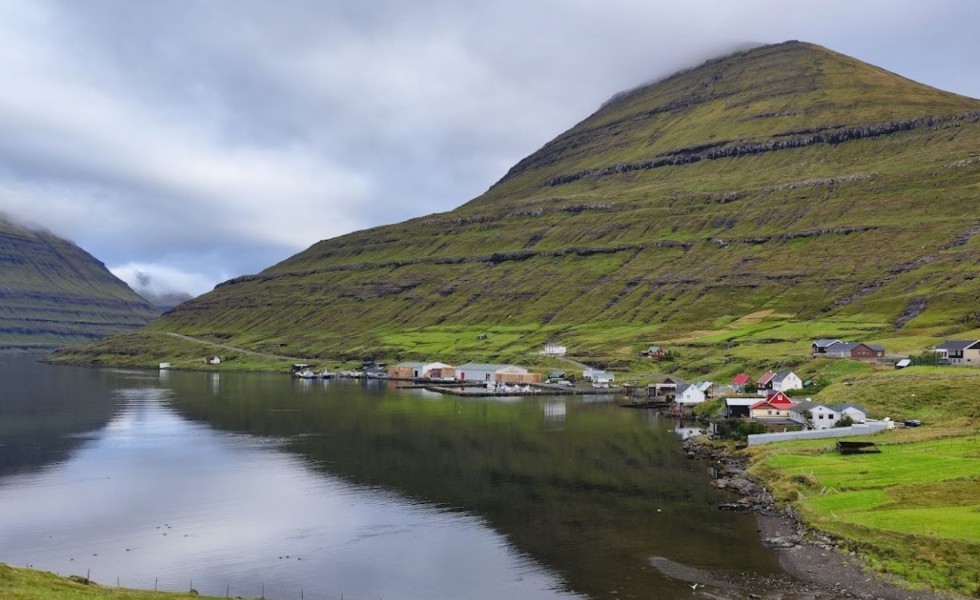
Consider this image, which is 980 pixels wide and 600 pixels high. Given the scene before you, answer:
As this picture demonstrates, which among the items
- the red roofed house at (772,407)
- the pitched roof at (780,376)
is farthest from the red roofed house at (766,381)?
the red roofed house at (772,407)

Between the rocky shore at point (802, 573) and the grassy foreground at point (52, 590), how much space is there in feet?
99.6

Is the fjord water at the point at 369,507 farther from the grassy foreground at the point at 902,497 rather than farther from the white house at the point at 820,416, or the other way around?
the white house at the point at 820,416

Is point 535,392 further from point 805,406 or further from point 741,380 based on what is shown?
point 805,406

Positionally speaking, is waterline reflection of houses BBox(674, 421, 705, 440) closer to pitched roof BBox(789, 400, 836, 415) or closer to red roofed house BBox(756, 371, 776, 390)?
pitched roof BBox(789, 400, 836, 415)

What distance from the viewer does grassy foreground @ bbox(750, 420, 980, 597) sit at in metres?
46.8

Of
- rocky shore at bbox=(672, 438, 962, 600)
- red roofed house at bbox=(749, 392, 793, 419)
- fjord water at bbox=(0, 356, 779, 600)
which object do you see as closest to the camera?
rocky shore at bbox=(672, 438, 962, 600)

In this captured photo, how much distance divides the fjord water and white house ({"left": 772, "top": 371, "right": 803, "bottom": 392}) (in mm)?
21595

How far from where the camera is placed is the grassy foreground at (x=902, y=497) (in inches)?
1843

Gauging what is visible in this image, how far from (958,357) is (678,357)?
226 feet

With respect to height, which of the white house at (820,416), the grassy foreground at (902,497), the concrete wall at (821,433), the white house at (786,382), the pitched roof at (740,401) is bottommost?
the grassy foreground at (902,497)

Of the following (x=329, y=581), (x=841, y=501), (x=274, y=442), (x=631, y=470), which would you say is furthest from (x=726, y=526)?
(x=274, y=442)

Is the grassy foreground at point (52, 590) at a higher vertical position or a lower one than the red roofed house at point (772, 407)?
lower

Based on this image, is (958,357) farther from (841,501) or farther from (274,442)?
(274,442)

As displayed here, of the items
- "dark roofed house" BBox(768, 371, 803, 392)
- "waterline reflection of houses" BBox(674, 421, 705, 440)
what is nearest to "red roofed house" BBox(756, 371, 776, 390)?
"dark roofed house" BBox(768, 371, 803, 392)
